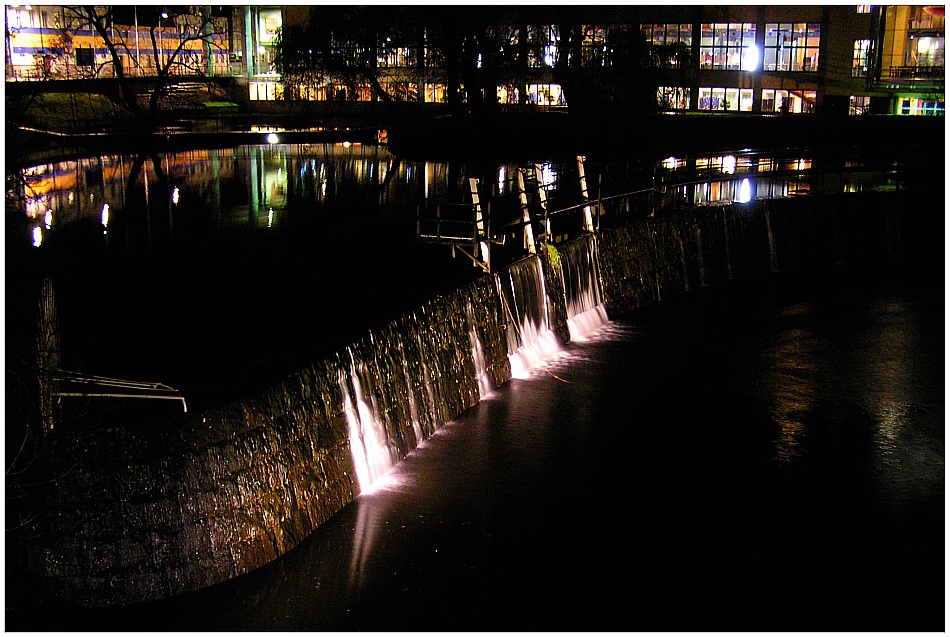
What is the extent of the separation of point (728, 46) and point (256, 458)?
A: 2274 inches

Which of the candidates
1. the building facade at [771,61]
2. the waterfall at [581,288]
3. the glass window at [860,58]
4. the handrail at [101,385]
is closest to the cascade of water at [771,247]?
the waterfall at [581,288]

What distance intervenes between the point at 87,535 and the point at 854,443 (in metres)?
9.21

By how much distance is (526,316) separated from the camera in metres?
16.4

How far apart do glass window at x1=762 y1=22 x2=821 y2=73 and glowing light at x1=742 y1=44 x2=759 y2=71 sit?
461mm

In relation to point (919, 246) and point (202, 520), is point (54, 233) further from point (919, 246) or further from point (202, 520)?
point (919, 246)

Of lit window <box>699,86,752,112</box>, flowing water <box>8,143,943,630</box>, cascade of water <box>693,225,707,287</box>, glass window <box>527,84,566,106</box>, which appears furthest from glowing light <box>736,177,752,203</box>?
lit window <box>699,86,752,112</box>

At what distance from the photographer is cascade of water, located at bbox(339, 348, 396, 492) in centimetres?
1120

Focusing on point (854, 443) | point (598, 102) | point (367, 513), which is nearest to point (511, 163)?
point (598, 102)

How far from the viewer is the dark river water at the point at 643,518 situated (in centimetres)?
931

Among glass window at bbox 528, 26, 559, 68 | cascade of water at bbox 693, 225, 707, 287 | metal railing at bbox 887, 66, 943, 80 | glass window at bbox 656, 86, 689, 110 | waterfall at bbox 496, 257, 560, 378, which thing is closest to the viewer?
waterfall at bbox 496, 257, 560, 378

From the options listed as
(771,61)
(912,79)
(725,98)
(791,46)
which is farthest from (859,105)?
(725,98)

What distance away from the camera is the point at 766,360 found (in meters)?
17.0

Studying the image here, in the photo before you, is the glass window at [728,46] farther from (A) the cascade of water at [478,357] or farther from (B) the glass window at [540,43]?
(A) the cascade of water at [478,357]

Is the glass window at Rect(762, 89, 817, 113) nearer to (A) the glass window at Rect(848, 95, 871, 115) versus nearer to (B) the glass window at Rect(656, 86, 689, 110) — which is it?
(A) the glass window at Rect(848, 95, 871, 115)
